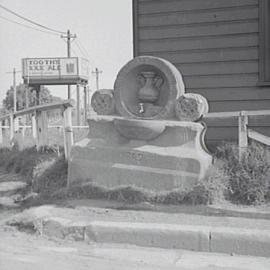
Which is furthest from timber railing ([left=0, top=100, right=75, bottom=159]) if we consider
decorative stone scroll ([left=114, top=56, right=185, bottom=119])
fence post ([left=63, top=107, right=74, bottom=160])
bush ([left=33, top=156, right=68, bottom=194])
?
decorative stone scroll ([left=114, top=56, right=185, bottom=119])

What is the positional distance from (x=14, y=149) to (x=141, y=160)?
6206 millimetres

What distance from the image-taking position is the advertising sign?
49.4m

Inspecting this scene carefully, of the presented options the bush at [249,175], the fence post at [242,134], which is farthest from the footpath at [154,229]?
the fence post at [242,134]

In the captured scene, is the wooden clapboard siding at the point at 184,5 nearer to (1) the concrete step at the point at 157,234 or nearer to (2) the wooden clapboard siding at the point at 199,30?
(2) the wooden clapboard siding at the point at 199,30

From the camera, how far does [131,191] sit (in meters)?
6.76

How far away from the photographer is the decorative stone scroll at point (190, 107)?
684cm

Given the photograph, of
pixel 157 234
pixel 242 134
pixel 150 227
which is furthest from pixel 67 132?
pixel 157 234

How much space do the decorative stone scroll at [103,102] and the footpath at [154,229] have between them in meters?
1.78

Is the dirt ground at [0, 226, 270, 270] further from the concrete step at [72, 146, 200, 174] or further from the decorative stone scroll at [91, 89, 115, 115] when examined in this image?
the decorative stone scroll at [91, 89, 115, 115]

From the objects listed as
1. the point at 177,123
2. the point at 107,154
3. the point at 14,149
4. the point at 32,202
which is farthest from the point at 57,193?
the point at 14,149

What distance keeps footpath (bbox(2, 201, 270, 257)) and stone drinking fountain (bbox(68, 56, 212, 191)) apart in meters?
0.75

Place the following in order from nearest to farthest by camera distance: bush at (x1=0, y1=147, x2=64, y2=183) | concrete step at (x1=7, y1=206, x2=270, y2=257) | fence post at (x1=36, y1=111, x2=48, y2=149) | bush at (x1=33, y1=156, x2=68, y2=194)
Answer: concrete step at (x1=7, y1=206, x2=270, y2=257)
bush at (x1=33, y1=156, x2=68, y2=194)
bush at (x1=0, y1=147, x2=64, y2=183)
fence post at (x1=36, y1=111, x2=48, y2=149)

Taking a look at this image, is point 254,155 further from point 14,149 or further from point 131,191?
point 14,149

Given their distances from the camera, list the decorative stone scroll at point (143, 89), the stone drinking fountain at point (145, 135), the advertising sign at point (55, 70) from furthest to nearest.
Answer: the advertising sign at point (55, 70) → the decorative stone scroll at point (143, 89) → the stone drinking fountain at point (145, 135)
